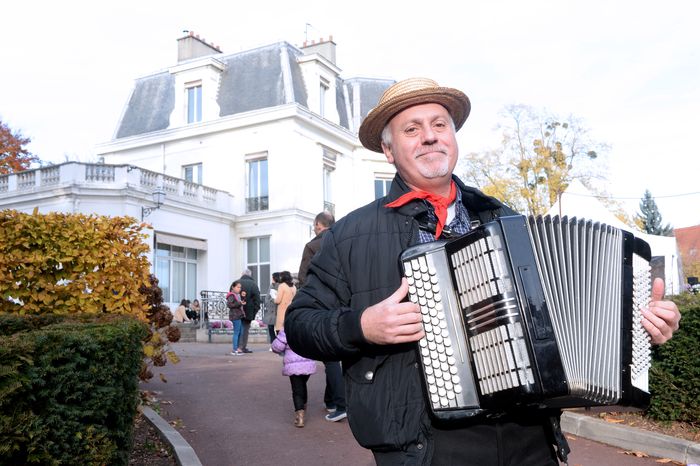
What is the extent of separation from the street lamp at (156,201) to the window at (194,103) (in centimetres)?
733

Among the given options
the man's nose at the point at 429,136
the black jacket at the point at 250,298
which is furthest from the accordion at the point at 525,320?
the black jacket at the point at 250,298

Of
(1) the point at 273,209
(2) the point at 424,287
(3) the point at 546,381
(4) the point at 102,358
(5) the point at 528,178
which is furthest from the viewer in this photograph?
(5) the point at 528,178

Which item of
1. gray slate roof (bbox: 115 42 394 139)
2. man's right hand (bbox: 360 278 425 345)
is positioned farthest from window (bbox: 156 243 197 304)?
man's right hand (bbox: 360 278 425 345)

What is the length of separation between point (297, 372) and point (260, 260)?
71.4 ft

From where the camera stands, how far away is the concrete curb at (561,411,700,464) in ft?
19.9

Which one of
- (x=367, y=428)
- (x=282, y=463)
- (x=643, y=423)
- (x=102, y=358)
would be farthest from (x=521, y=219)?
(x=643, y=423)

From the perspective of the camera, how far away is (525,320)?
2385mm

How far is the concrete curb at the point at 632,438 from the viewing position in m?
6.05

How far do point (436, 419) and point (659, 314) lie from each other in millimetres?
1022

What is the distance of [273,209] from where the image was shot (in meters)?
28.7

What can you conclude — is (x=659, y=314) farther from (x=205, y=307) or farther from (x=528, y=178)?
(x=528, y=178)

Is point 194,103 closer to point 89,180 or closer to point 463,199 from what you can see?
point 89,180

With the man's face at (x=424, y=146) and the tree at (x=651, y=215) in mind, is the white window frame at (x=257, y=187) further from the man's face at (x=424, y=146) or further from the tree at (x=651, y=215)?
the tree at (x=651, y=215)

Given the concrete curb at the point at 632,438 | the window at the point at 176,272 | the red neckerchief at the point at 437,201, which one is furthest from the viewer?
the window at the point at 176,272
